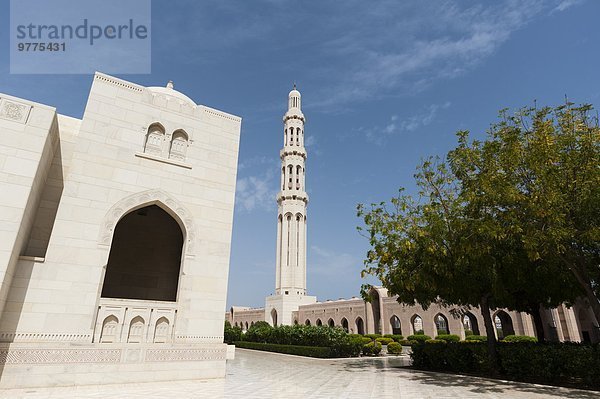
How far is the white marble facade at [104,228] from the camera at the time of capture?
7.79m

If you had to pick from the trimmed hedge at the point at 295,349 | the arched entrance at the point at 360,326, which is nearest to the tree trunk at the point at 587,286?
the trimmed hedge at the point at 295,349

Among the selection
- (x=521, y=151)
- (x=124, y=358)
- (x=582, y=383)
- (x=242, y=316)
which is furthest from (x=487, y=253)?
(x=242, y=316)

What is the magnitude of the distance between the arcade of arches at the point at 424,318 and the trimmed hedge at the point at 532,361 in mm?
7920

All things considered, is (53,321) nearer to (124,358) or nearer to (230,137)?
(124,358)

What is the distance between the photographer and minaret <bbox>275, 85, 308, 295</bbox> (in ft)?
146

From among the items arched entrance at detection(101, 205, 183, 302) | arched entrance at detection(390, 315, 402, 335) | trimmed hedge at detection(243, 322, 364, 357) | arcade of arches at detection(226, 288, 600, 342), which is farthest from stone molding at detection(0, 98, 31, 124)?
arched entrance at detection(390, 315, 402, 335)

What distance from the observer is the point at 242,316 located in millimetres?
57344

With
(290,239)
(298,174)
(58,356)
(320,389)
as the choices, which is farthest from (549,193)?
(298,174)

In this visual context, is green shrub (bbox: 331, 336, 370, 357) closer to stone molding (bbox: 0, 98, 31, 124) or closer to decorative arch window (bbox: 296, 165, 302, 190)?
stone molding (bbox: 0, 98, 31, 124)

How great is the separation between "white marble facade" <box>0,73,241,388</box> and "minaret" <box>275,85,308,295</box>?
33.1 meters

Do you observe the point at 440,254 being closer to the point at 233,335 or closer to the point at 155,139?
the point at 155,139

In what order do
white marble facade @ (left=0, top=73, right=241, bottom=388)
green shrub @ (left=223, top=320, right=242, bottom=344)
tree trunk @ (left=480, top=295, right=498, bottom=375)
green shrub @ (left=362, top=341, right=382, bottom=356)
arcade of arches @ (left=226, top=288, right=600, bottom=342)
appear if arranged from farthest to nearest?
green shrub @ (left=223, top=320, right=242, bottom=344)
arcade of arches @ (left=226, top=288, right=600, bottom=342)
green shrub @ (left=362, top=341, right=382, bottom=356)
tree trunk @ (left=480, top=295, right=498, bottom=375)
white marble facade @ (left=0, top=73, right=241, bottom=388)

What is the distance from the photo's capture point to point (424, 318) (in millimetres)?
33781

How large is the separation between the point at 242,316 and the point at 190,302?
5094 centimetres
